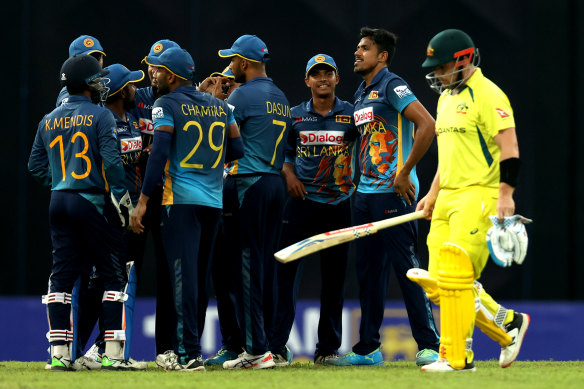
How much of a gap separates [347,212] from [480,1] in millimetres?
4246

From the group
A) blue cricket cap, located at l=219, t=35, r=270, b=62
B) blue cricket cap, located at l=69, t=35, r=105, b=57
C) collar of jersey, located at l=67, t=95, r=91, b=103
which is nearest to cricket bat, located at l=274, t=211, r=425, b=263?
blue cricket cap, located at l=219, t=35, r=270, b=62

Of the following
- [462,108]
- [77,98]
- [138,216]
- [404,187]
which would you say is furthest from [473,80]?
[77,98]

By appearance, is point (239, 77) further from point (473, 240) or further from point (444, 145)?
point (473, 240)

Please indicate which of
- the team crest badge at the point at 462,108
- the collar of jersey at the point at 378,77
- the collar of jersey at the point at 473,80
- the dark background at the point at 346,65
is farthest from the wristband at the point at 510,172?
the dark background at the point at 346,65

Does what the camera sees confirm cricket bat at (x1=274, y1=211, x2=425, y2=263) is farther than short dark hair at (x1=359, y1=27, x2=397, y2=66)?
No

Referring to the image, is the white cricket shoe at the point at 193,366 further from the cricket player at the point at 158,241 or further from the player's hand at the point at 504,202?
the player's hand at the point at 504,202

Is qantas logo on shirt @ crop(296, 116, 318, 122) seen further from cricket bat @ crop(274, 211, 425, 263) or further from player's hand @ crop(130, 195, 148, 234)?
player's hand @ crop(130, 195, 148, 234)

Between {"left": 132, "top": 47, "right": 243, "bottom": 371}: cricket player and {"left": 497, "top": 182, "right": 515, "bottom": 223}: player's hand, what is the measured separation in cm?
149

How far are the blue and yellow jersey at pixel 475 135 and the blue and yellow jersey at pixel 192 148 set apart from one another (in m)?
1.21

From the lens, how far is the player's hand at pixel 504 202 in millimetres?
4762

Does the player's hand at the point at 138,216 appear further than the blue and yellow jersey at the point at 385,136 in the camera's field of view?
No

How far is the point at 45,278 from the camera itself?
9305mm

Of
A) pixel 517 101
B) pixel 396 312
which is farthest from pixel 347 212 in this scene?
pixel 517 101

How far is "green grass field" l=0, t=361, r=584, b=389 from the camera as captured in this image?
179 inches
